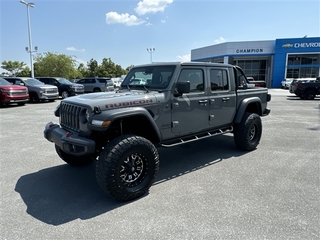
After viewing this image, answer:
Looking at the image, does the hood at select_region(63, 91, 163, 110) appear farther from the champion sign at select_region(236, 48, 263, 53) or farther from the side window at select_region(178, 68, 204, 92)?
the champion sign at select_region(236, 48, 263, 53)

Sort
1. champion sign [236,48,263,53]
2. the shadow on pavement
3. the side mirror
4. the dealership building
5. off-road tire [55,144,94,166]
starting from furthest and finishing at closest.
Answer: champion sign [236,48,263,53], the dealership building, off-road tire [55,144,94,166], the side mirror, the shadow on pavement

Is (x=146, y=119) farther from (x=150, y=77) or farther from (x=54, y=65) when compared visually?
(x=54, y=65)

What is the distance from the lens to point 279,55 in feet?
114

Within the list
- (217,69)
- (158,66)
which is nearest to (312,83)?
(217,69)

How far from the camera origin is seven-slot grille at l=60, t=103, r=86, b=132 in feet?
11.4

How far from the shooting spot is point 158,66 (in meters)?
4.41

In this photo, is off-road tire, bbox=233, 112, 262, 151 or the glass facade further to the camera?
the glass facade

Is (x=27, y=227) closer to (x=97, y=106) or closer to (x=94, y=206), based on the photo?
(x=94, y=206)

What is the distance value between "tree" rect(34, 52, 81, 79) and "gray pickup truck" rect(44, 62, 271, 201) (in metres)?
47.1

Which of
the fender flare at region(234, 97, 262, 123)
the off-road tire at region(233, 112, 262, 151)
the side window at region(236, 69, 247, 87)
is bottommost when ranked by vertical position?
the off-road tire at region(233, 112, 262, 151)

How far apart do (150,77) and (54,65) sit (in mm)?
48701

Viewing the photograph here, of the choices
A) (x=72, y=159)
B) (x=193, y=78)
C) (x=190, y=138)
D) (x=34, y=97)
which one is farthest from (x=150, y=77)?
(x=34, y=97)

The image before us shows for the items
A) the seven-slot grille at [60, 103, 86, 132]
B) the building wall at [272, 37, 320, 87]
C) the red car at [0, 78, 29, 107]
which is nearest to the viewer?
the seven-slot grille at [60, 103, 86, 132]

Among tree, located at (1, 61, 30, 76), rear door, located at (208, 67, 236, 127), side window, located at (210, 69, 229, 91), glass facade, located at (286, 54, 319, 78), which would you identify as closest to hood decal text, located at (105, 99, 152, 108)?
rear door, located at (208, 67, 236, 127)
